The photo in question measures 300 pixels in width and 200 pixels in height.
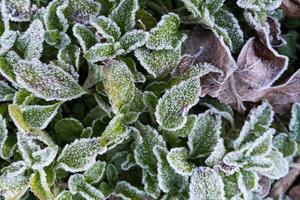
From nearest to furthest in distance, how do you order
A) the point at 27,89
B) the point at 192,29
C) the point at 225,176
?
the point at 27,89 → the point at 225,176 → the point at 192,29

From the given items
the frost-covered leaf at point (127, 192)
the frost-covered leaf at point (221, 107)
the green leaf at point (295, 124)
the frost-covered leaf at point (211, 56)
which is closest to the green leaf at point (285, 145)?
the green leaf at point (295, 124)

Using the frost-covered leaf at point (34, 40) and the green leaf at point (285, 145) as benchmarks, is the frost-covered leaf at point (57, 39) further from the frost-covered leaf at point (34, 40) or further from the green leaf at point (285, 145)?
the green leaf at point (285, 145)

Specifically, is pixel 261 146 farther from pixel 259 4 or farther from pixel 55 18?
pixel 55 18

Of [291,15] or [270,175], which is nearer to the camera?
[270,175]

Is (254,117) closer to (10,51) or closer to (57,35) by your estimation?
(57,35)

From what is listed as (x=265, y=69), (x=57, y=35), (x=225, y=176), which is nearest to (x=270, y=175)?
(x=225, y=176)

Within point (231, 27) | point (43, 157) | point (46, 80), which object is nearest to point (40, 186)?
point (43, 157)
